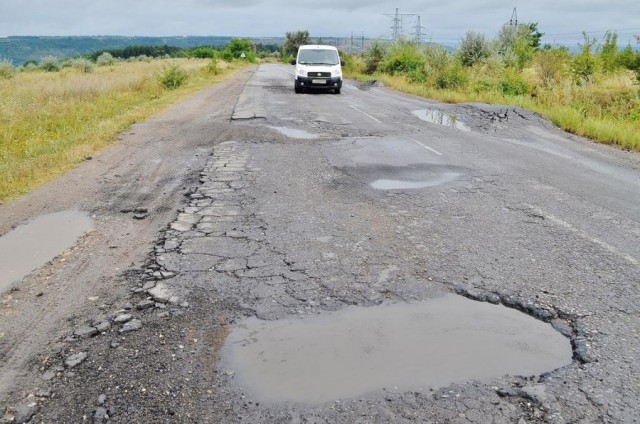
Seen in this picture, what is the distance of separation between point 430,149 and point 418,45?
2928 cm

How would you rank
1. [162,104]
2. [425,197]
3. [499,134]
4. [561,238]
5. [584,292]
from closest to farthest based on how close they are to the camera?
1. [584,292]
2. [561,238]
3. [425,197]
4. [499,134]
5. [162,104]

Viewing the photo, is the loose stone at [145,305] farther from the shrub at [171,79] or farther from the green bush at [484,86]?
the shrub at [171,79]

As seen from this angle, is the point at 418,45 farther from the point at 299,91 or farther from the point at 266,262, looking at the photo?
the point at 266,262

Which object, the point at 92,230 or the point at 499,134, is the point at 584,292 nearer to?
the point at 92,230

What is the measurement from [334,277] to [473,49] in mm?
30536

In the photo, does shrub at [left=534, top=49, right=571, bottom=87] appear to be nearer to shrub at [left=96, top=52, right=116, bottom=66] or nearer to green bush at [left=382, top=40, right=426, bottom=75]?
green bush at [left=382, top=40, right=426, bottom=75]

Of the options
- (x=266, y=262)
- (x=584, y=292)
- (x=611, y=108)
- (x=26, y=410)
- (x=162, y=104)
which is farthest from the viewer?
(x=162, y=104)

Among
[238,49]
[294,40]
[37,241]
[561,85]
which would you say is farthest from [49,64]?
[294,40]

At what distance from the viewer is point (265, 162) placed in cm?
832

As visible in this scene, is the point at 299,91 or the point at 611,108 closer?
the point at 611,108

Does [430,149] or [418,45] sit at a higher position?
[418,45]

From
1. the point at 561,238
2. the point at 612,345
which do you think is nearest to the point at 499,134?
the point at 561,238

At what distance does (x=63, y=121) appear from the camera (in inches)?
530

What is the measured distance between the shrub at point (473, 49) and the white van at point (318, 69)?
13501 millimetres
